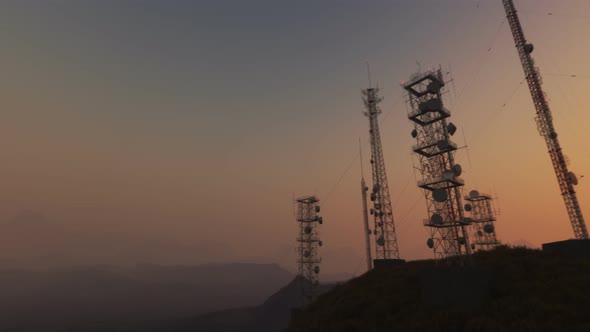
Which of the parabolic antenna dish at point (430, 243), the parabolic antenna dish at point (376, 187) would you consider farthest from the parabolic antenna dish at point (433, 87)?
the parabolic antenna dish at point (376, 187)

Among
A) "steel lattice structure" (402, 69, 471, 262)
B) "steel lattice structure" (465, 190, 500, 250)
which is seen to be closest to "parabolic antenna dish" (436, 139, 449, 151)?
"steel lattice structure" (402, 69, 471, 262)

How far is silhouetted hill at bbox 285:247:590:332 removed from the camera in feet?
86.0

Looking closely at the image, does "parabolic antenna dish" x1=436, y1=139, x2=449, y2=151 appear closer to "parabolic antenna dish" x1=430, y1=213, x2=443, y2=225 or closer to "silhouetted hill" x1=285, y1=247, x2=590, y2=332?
"parabolic antenna dish" x1=430, y1=213, x2=443, y2=225

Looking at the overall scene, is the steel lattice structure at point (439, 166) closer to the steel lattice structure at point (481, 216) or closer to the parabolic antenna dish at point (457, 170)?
the parabolic antenna dish at point (457, 170)

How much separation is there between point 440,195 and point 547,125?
112ft

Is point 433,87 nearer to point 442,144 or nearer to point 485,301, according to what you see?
point 442,144

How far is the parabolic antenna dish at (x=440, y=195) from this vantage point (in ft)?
120

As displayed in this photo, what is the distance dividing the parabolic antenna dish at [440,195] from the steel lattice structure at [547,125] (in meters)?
29.1

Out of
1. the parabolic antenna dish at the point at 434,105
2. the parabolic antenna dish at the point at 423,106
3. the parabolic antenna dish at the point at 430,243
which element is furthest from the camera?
the parabolic antenna dish at the point at 430,243

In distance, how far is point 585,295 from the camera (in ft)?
91.7

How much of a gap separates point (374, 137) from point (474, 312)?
43886 mm

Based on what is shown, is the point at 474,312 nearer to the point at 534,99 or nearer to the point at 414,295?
the point at 414,295

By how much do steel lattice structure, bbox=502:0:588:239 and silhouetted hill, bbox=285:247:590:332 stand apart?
52.9 ft

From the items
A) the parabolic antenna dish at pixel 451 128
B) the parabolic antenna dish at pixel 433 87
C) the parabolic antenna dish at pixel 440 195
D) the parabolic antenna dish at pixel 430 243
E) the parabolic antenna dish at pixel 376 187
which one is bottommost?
the parabolic antenna dish at pixel 430 243
